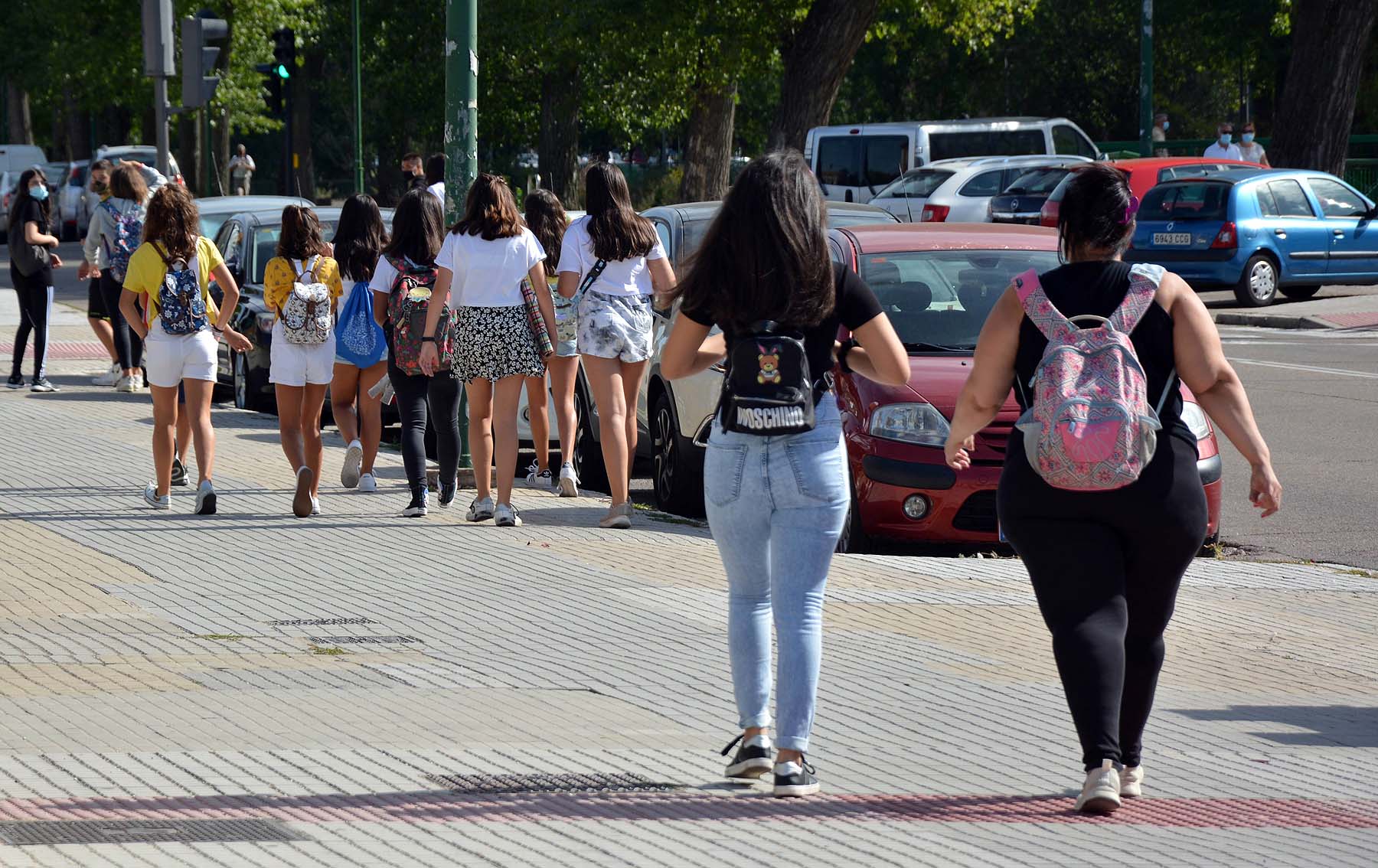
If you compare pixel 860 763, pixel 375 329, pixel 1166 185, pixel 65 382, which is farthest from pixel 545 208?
pixel 1166 185

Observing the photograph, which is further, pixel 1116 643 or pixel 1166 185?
pixel 1166 185

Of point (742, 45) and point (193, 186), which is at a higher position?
point (742, 45)

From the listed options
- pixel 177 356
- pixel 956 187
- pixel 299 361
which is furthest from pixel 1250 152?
pixel 177 356

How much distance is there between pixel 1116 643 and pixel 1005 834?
564 mm

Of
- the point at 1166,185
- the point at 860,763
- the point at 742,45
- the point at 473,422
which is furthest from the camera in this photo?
the point at 742,45

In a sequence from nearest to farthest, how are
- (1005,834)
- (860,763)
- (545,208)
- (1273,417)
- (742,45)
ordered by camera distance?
1. (1005,834)
2. (860,763)
3. (545,208)
4. (1273,417)
5. (742,45)

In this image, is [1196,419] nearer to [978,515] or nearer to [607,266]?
[978,515]

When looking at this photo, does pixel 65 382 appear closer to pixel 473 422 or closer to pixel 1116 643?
pixel 473 422

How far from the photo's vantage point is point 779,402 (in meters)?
4.96

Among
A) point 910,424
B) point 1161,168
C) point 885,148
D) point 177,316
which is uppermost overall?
point 885,148

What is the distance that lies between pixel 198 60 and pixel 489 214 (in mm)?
11605

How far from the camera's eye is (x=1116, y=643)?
4.91 meters

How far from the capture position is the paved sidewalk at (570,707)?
4758 mm

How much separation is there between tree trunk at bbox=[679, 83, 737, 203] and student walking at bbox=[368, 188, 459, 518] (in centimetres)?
2423
